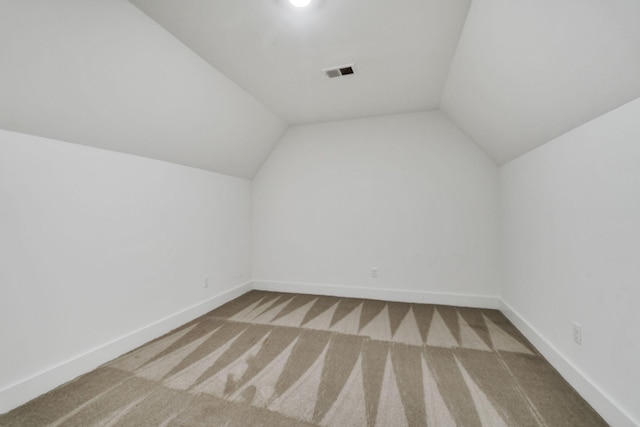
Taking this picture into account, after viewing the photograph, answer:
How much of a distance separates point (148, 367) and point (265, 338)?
0.95m

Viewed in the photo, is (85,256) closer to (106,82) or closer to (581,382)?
(106,82)

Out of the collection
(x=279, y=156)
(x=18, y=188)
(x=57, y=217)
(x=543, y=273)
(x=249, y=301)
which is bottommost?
(x=249, y=301)

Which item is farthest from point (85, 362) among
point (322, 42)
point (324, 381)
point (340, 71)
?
point (340, 71)

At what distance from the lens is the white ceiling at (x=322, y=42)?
5.70ft

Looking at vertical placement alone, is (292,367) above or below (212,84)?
below

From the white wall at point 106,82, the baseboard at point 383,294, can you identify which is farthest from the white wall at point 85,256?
the baseboard at point 383,294

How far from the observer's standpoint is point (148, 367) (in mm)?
2092

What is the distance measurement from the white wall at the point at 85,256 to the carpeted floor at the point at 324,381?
0.70 feet

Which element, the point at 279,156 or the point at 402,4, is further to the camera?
the point at 279,156

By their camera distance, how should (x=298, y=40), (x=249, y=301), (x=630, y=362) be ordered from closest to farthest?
(x=630, y=362) < (x=298, y=40) < (x=249, y=301)

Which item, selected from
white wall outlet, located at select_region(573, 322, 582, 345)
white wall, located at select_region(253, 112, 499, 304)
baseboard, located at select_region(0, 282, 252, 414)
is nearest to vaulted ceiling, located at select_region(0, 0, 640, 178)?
white wall, located at select_region(253, 112, 499, 304)

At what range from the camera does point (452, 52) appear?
2.24 m

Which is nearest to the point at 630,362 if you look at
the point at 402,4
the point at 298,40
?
the point at 402,4

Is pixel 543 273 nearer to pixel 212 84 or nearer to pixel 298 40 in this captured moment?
pixel 298 40
